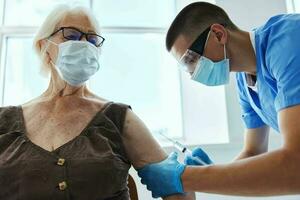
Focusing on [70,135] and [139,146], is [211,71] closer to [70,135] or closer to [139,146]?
[139,146]

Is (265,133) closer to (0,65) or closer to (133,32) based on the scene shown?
(133,32)

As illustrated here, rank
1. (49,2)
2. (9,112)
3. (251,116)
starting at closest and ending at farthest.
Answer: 1. (9,112)
2. (251,116)
3. (49,2)

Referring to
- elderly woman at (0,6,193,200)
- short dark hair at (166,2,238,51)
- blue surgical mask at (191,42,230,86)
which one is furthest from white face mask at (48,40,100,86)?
blue surgical mask at (191,42,230,86)

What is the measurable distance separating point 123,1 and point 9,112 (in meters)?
1.46

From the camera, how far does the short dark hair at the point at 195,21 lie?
1.31 metres

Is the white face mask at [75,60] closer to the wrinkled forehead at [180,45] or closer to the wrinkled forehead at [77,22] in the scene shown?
the wrinkled forehead at [77,22]

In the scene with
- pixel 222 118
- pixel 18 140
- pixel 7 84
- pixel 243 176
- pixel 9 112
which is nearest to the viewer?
pixel 243 176

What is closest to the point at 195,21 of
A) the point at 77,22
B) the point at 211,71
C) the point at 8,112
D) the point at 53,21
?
the point at 211,71

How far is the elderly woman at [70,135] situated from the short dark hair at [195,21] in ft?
1.12

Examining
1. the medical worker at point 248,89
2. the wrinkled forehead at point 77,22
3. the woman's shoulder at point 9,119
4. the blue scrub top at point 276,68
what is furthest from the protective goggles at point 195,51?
the woman's shoulder at point 9,119

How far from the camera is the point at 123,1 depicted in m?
2.41

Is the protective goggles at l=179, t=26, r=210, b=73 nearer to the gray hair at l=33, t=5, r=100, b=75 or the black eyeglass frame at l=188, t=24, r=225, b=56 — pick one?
the black eyeglass frame at l=188, t=24, r=225, b=56

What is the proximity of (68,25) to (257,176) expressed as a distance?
949 millimetres

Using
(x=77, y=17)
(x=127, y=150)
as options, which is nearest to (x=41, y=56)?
(x=77, y=17)
